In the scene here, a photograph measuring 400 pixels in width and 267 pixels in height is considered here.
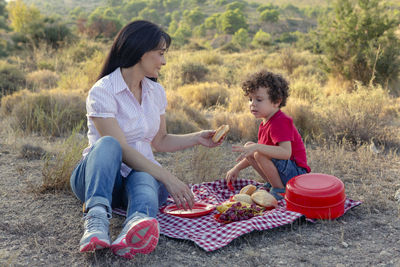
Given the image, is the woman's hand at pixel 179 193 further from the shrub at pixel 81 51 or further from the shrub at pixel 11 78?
the shrub at pixel 81 51

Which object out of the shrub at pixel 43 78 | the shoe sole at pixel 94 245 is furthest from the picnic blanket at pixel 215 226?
the shrub at pixel 43 78

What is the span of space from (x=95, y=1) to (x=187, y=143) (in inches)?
3790

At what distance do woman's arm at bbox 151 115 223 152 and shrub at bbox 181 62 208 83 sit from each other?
7.25 m

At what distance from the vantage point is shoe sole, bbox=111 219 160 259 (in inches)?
90.6

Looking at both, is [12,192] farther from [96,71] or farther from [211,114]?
[96,71]

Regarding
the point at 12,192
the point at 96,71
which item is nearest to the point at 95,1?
the point at 96,71

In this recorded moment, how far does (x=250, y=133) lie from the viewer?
591cm

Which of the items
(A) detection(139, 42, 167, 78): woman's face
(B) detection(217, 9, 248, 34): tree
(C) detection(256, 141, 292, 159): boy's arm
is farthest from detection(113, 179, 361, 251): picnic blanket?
(B) detection(217, 9, 248, 34): tree

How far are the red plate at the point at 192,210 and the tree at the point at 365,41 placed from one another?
23.0 ft

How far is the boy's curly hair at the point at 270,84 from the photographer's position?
3645 mm

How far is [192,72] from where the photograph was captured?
1128 cm

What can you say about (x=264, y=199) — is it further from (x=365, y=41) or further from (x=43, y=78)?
(x=43, y=78)

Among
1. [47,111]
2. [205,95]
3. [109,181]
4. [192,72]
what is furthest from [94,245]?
[192,72]

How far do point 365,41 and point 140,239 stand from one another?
8.65 metres
